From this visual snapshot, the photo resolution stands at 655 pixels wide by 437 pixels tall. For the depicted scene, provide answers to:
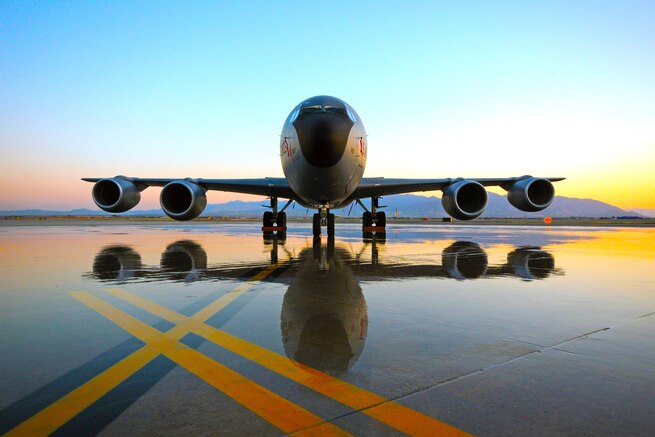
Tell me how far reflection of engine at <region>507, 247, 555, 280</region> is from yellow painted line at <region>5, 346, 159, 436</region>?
638 cm

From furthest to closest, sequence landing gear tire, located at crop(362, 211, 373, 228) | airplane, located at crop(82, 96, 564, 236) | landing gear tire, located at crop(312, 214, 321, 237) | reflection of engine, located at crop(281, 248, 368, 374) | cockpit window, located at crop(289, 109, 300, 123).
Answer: landing gear tire, located at crop(362, 211, 373, 228)
landing gear tire, located at crop(312, 214, 321, 237)
cockpit window, located at crop(289, 109, 300, 123)
airplane, located at crop(82, 96, 564, 236)
reflection of engine, located at crop(281, 248, 368, 374)

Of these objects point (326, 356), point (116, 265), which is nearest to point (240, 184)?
point (116, 265)

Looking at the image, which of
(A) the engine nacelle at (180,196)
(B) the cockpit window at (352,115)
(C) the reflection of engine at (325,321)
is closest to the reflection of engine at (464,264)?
(C) the reflection of engine at (325,321)

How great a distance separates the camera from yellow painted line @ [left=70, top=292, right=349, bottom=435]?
2.14 m

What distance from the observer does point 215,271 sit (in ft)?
25.4

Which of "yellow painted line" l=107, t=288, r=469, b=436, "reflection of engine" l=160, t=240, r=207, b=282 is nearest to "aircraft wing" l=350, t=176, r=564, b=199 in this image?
"reflection of engine" l=160, t=240, r=207, b=282

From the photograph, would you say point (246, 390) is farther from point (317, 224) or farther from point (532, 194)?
point (532, 194)

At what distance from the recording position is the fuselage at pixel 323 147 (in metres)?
10.6

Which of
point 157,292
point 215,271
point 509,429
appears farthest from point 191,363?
point 215,271

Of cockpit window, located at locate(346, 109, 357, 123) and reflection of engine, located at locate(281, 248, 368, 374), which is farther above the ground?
cockpit window, located at locate(346, 109, 357, 123)

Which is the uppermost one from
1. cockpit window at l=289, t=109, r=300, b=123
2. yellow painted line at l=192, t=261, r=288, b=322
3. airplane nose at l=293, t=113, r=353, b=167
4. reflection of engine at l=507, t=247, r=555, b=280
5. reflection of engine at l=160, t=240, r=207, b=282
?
cockpit window at l=289, t=109, r=300, b=123

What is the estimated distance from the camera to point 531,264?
889cm

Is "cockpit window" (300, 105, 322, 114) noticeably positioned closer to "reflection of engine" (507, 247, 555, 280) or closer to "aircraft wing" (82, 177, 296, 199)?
"aircraft wing" (82, 177, 296, 199)

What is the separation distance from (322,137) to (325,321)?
279 inches
